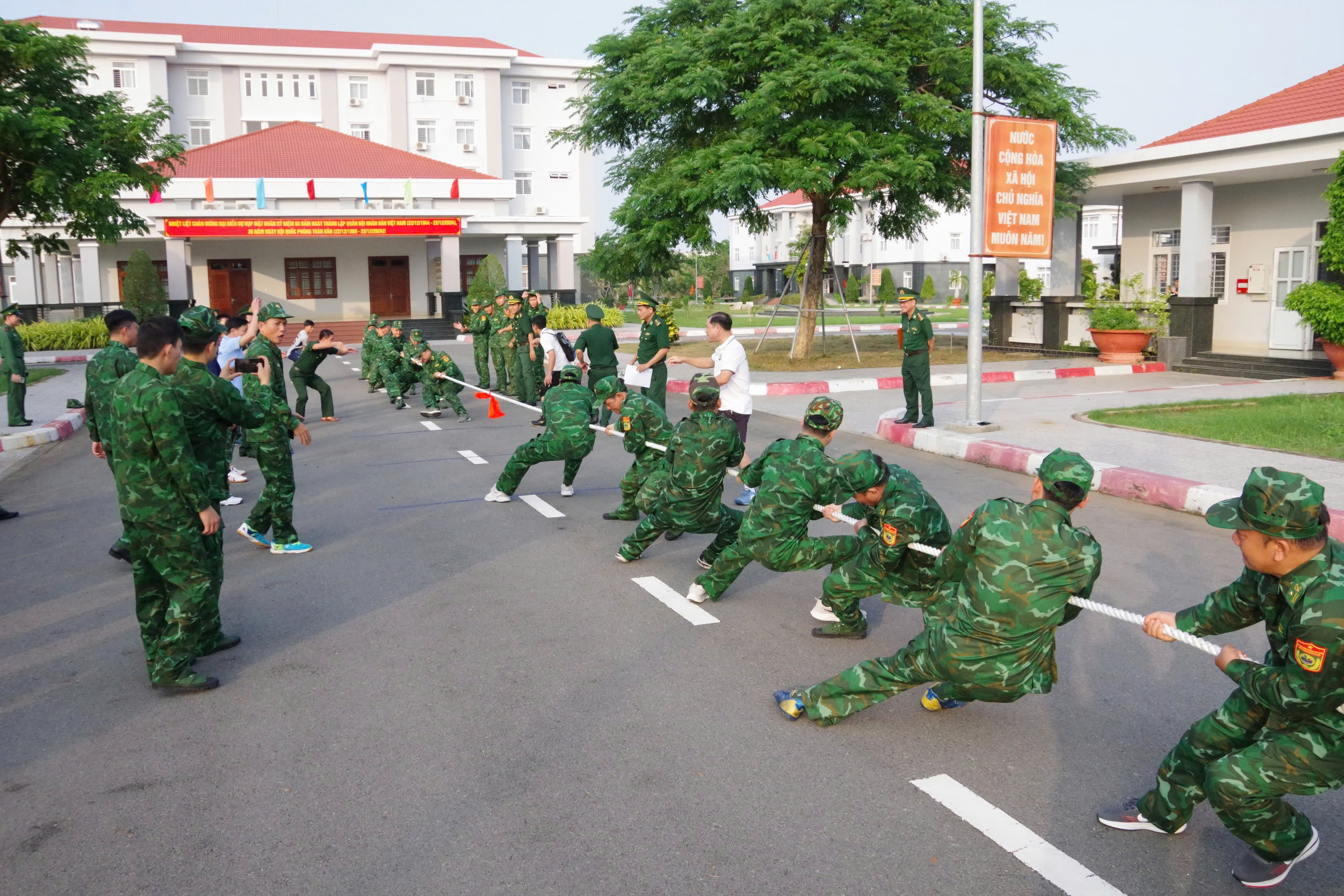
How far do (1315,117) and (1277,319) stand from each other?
150 inches

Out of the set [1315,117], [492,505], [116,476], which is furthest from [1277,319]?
[116,476]

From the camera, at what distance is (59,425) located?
15.7 m

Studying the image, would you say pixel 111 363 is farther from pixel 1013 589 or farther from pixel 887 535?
pixel 1013 589

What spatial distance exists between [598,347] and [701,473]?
674cm

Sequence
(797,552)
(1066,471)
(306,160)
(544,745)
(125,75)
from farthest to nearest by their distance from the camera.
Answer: (125,75), (306,160), (797,552), (544,745), (1066,471)

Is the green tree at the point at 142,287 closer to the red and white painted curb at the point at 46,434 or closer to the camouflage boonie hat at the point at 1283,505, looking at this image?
the red and white painted curb at the point at 46,434

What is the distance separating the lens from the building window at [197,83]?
56.0 meters

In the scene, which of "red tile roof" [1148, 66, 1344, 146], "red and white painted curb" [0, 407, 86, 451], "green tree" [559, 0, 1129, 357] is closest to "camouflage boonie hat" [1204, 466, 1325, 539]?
"red and white painted curb" [0, 407, 86, 451]

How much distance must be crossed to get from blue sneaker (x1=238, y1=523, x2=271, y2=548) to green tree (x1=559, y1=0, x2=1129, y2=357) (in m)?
14.0

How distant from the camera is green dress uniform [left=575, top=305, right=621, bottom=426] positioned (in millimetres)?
13484

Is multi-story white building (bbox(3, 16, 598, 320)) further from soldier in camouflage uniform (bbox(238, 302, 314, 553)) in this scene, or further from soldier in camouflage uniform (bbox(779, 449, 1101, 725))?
soldier in camouflage uniform (bbox(779, 449, 1101, 725))

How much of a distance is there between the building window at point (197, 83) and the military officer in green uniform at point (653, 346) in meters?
52.8

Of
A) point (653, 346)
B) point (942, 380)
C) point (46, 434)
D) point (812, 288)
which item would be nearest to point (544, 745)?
point (653, 346)

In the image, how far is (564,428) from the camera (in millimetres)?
9102
